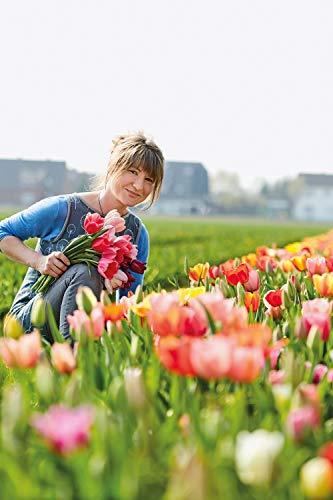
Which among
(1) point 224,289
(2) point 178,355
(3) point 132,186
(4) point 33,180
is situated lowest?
(4) point 33,180

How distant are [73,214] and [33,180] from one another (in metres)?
64.9

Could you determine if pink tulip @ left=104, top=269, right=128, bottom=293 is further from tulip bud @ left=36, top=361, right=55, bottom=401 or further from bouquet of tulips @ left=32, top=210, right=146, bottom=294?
tulip bud @ left=36, top=361, right=55, bottom=401

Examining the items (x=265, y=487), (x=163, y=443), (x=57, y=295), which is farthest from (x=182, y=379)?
(x=57, y=295)

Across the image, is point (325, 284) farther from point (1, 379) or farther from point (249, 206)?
point (249, 206)

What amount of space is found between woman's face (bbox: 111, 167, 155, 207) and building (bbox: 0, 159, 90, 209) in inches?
2473

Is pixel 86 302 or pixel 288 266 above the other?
pixel 86 302

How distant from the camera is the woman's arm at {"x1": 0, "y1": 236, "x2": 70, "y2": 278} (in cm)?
322

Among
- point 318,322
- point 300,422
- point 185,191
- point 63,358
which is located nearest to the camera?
point 300,422

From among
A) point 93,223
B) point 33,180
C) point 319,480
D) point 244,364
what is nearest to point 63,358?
point 244,364

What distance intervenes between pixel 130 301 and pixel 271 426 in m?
0.99

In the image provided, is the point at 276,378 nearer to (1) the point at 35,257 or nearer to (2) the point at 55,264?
(2) the point at 55,264

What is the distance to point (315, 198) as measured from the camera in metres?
83.2

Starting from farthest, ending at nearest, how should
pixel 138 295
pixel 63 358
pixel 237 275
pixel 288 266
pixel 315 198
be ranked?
pixel 315 198 < pixel 288 266 < pixel 237 275 < pixel 138 295 < pixel 63 358

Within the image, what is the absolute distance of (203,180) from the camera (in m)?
78.2
